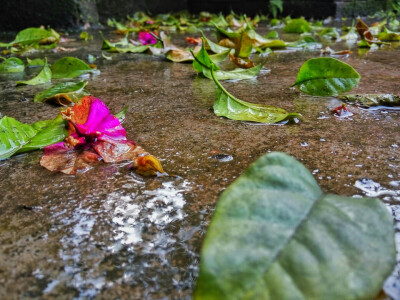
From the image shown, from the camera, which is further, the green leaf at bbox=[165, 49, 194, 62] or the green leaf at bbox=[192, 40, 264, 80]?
the green leaf at bbox=[165, 49, 194, 62]

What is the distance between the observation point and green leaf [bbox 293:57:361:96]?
0.94 m

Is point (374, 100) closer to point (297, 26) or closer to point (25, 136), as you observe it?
point (25, 136)

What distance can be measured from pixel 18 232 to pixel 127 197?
0.53 feet

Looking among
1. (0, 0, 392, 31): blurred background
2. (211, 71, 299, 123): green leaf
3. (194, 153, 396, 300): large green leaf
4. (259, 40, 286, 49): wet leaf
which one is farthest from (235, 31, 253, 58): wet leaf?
(0, 0, 392, 31): blurred background

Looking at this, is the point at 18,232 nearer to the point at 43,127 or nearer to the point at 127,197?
the point at 127,197

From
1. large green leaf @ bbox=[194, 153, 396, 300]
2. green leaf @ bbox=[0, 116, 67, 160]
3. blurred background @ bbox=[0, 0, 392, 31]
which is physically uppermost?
large green leaf @ bbox=[194, 153, 396, 300]

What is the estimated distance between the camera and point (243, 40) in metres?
1.58

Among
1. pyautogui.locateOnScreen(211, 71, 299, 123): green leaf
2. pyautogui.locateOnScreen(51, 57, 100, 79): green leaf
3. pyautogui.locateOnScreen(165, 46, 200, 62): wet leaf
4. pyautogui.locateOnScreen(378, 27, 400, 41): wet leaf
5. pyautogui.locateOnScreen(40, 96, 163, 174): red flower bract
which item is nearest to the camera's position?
pyautogui.locateOnScreen(40, 96, 163, 174): red flower bract

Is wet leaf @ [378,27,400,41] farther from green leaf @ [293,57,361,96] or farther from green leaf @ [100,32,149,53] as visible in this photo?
green leaf @ [293,57,361,96]

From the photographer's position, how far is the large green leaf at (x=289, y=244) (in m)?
0.31

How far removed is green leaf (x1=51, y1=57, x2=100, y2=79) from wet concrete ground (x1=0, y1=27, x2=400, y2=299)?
11.0 inches

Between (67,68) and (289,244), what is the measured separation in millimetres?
1282

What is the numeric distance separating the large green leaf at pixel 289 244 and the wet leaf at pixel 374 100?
681mm

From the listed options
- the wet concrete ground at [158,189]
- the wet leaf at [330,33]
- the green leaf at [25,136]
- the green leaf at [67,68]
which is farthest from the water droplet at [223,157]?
the wet leaf at [330,33]
